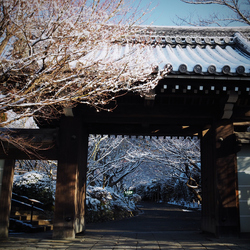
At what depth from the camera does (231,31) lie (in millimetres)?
10031

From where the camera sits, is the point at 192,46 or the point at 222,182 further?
the point at 192,46

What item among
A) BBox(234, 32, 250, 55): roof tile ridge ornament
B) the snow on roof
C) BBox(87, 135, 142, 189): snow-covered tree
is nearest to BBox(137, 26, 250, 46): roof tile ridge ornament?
the snow on roof

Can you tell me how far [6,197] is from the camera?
7227 millimetres

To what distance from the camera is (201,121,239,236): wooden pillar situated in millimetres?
6922

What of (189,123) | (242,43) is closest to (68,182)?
(189,123)

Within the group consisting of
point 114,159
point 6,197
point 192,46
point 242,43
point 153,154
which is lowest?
point 6,197

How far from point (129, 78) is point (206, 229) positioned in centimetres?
526

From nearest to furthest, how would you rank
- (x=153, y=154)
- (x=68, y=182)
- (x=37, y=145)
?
(x=68, y=182)
(x=37, y=145)
(x=153, y=154)

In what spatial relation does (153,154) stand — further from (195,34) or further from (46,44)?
(46,44)

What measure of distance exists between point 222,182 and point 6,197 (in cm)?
577

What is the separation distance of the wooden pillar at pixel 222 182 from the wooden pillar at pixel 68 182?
370 centimetres

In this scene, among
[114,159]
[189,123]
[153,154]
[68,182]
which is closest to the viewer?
[68,182]

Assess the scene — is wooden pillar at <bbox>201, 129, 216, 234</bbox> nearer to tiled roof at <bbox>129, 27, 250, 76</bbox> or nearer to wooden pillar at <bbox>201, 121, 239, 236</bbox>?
wooden pillar at <bbox>201, 121, 239, 236</bbox>

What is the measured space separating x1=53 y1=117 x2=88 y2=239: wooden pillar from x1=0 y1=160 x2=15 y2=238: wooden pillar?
1336 mm
